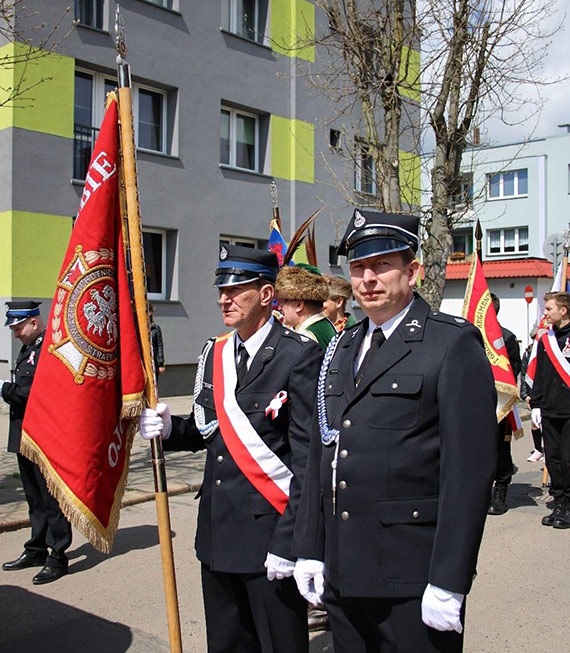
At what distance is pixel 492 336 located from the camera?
7.66m

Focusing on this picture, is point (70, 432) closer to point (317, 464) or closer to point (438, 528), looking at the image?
point (317, 464)

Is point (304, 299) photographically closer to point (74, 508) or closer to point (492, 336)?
point (74, 508)

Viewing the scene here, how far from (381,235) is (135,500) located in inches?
222

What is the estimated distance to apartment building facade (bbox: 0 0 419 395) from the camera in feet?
44.2

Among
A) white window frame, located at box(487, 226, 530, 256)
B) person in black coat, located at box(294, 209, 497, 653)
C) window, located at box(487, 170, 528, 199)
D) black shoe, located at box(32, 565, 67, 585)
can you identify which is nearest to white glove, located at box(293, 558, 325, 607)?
person in black coat, located at box(294, 209, 497, 653)

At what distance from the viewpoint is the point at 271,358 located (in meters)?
3.22

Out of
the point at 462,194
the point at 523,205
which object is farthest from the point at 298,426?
the point at 523,205

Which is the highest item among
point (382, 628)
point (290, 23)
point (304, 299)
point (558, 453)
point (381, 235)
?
point (290, 23)

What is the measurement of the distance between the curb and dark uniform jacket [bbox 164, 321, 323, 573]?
2.92 metres

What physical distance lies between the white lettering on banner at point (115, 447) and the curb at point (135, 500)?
2.49m

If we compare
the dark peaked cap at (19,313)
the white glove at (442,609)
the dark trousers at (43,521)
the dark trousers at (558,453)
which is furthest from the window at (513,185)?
the white glove at (442,609)

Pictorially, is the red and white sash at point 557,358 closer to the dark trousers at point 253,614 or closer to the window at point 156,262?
the dark trousers at point 253,614

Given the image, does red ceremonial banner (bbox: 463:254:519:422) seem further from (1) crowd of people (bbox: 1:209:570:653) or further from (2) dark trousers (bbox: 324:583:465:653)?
(2) dark trousers (bbox: 324:583:465:653)

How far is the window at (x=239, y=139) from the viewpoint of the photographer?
17406 mm
